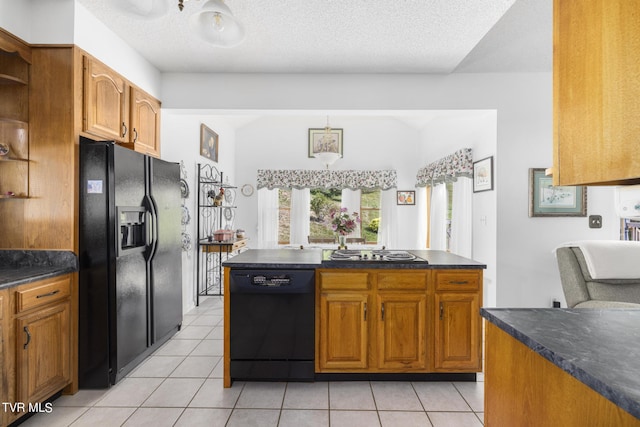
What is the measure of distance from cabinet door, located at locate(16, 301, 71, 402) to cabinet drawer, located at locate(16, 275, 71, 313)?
Result: 0.06 metres

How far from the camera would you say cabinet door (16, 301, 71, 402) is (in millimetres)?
1904

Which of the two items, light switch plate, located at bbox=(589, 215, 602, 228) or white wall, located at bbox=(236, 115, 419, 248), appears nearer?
light switch plate, located at bbox=(589, 215, 602, 228)

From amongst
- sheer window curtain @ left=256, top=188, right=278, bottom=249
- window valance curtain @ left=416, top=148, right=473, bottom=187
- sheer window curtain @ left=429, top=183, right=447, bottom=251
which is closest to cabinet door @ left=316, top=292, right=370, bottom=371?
window valance curtain @ left=416, top=148, right=473, bottom=187

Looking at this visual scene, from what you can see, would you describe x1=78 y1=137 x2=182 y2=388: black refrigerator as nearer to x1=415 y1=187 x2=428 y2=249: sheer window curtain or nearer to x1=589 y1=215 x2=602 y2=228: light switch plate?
x1=589 y1=215 x2=602 y2=228: light switch plate

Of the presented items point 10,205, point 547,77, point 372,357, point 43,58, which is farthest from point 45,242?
point 547,77

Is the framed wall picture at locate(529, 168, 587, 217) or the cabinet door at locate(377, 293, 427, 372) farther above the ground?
the framed wall picture at locate(529, 168, 587, 217)

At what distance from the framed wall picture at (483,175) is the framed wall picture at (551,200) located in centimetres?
38

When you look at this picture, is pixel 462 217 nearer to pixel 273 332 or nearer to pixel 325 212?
pixel 325 212

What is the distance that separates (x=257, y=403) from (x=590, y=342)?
192 cm

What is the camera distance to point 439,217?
17.8ft

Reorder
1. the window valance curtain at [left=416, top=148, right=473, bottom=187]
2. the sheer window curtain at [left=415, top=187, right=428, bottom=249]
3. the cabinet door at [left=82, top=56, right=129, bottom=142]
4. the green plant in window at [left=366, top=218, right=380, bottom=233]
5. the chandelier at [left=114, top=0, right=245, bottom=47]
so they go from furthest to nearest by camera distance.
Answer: the green plant in window at [left=366, top=218, right=380, bottom=233]
the sheer window curtain at [left=415, top=187, right=428, bottom=249]
the window valance curtain at [left=416, top=148, right=473, bottom=187]
the cabinet door at [left=82, top=56, right=129, bottom=142]
the chandelier at [left=114, top=0, right=245, bottom=47]

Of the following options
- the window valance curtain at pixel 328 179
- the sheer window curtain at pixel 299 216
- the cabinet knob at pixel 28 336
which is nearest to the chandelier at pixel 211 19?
the cabinet knob at pixel 28 336

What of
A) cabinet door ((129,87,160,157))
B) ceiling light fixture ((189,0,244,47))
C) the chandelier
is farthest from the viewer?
cabinet door ((129,87,160,157))

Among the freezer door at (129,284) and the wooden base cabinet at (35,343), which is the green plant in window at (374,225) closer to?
the freezer door at (129,284)
